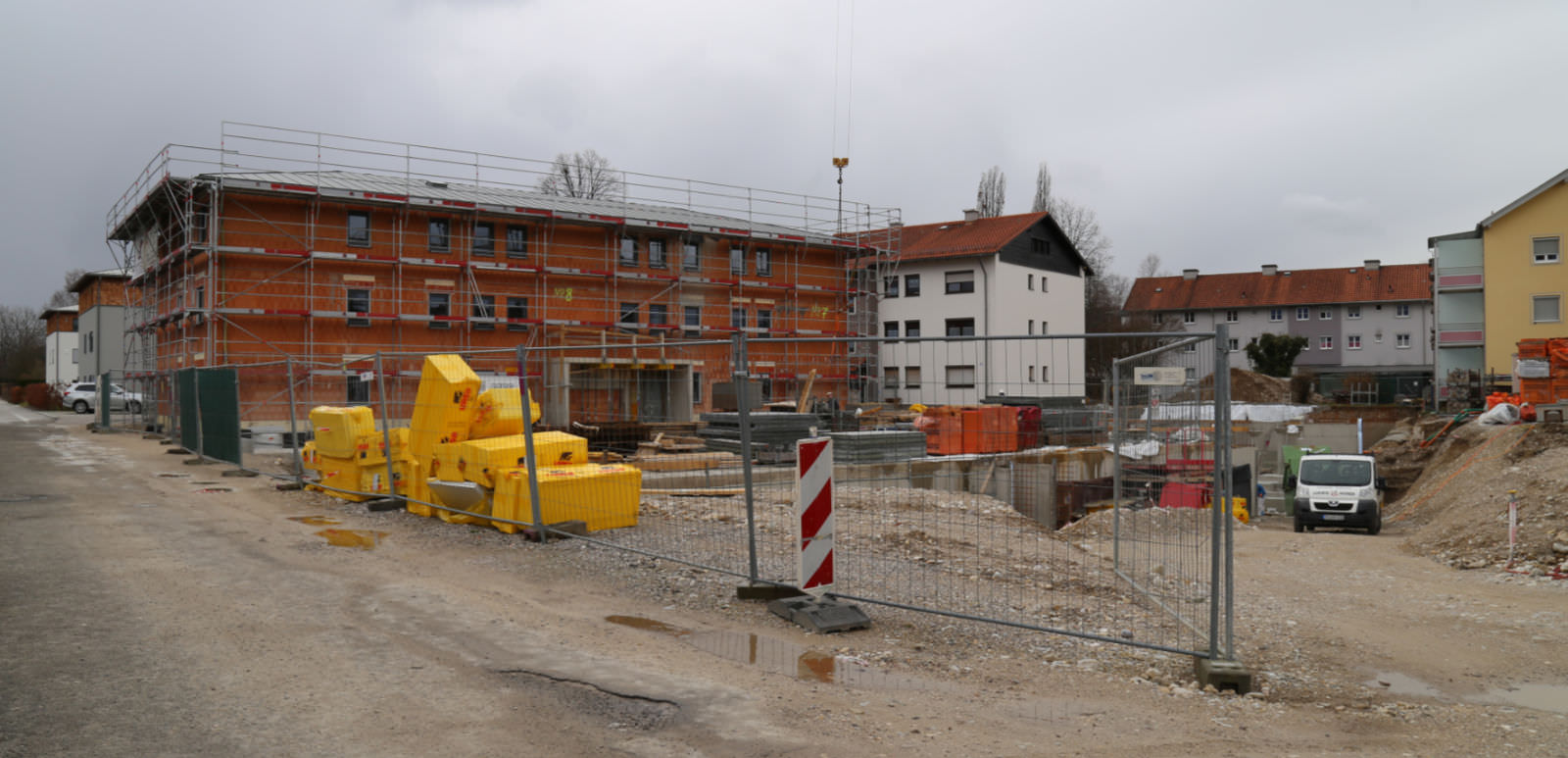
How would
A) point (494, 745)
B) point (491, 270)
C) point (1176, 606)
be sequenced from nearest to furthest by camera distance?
1. point (494, 745)
2. point (1176, 606)
3. point (491, 270)

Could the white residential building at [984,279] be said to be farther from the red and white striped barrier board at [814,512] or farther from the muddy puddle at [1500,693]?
the red and white striped barrier board at [814,512]

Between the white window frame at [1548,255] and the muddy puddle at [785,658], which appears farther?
the white window frame at [1548,255]

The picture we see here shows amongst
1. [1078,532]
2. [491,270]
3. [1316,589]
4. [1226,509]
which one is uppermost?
[491,270]

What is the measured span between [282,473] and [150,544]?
637cm

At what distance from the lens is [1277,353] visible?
5922 cm

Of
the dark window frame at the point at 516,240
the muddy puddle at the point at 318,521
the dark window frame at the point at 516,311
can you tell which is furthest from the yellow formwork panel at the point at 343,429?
the dark window frame at the point at 516,240

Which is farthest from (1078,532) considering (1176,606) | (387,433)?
(387,433)

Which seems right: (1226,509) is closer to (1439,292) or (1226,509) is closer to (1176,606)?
(1176,606)

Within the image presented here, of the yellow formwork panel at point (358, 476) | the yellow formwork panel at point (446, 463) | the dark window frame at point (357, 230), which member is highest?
the dark window frame at point (357, 230)

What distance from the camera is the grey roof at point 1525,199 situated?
39.5 m

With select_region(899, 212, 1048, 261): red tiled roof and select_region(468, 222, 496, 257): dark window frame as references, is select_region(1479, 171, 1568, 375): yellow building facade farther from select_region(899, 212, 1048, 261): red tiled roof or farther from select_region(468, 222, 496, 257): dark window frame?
select_region(468, 222, 496, 257): dark window frame

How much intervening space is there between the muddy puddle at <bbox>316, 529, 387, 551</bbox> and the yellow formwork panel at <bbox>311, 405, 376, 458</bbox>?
212 centimetres

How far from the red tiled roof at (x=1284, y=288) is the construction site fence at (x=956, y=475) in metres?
67.1

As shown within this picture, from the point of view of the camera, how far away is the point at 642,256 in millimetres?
34719
